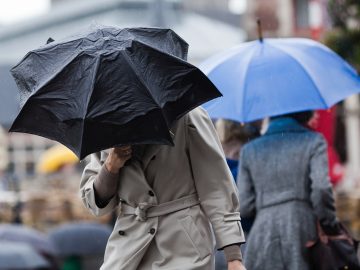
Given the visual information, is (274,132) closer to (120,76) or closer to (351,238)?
(351,238)

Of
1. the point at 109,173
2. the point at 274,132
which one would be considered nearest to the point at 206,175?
the point at 109,173

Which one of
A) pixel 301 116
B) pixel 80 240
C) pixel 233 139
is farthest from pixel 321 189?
pixel 80 240

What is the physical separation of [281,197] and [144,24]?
6702 millimetres

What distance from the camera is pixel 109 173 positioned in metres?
4.90

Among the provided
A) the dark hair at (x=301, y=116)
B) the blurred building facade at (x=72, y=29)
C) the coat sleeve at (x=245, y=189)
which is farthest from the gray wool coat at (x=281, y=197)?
the blurred building facade at (x=72, y=29)

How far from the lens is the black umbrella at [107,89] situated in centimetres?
469

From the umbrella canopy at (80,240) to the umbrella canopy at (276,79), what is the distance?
865 centimetres

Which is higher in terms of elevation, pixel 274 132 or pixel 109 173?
pixel 109 173

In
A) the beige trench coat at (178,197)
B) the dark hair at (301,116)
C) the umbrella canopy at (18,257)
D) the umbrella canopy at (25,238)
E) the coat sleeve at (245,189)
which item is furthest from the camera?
the umbrella canopy at (25,238)

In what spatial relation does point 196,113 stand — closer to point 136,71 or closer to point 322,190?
point 136,71

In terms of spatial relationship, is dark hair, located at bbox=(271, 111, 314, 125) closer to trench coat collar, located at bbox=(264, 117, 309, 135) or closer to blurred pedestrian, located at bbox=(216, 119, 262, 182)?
trench coat collar, located at bbox=(264, 117, 309, 135)

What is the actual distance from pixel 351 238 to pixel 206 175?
2.11 m

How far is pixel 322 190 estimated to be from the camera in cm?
651

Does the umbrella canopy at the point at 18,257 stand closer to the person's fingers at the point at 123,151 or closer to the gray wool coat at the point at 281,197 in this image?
the gray wool coat at the point at 281,197
